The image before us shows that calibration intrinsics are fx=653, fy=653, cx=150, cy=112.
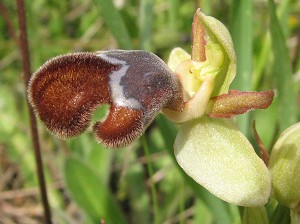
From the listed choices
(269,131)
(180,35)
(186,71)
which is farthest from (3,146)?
(186,71)

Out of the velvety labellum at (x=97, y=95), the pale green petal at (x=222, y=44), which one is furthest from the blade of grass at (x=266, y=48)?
the velvety labellum at (x=97, y=95)

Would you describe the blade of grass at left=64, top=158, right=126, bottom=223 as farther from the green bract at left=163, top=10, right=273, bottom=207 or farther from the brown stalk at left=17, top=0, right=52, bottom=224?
the green bract at left=163, top=10, right=273, bottom=207

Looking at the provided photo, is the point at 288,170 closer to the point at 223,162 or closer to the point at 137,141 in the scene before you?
the point at 223,162

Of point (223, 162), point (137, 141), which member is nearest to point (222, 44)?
point (223, 162)

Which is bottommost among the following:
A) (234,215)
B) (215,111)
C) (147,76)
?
(234,215)

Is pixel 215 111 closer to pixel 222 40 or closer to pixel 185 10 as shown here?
pixel 222 40

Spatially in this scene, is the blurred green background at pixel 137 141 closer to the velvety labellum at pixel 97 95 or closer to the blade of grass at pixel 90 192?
the blade of grass at pixel 90 192
